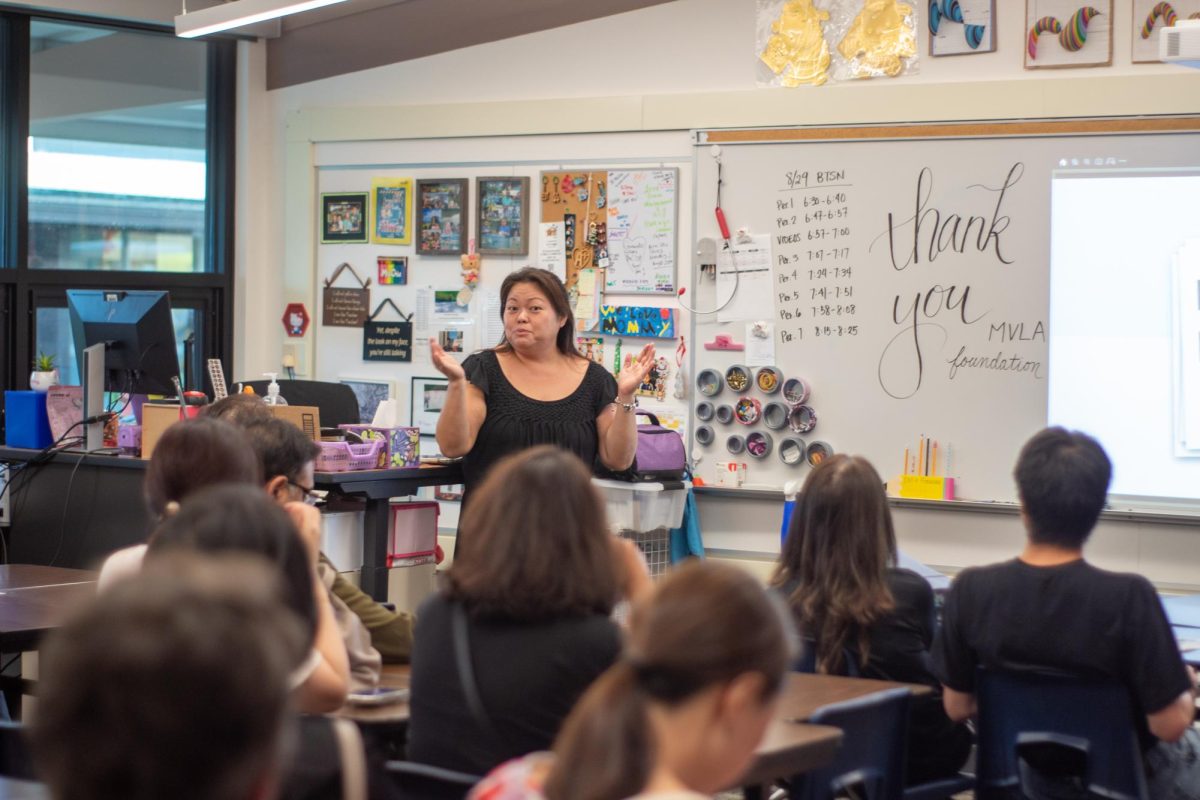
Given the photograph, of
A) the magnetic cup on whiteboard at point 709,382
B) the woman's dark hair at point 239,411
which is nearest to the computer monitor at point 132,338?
the woman's dark hair at point 239,411

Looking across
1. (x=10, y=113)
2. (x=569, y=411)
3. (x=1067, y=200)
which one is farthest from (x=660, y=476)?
(x=10, y=113)

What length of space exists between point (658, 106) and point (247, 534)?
13.1ft

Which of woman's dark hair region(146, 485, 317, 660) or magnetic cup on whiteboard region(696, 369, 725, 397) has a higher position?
magnetic cup on whiteboard region(696, 369, 725, 397)

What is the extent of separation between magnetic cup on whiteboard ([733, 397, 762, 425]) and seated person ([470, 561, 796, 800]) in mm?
3895

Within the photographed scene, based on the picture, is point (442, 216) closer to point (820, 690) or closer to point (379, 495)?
point (379, 495)

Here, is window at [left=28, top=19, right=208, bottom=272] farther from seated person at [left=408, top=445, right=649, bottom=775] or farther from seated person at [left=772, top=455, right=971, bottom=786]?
seated person at [left=408, top=445, right=649, bottom=775]

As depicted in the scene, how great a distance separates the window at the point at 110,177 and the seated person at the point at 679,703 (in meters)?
4.93

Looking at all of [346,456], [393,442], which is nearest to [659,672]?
[346,456]

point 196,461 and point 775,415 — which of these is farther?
point 775,415

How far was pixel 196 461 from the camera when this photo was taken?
90.7 inches

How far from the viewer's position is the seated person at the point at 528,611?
6.05 ft

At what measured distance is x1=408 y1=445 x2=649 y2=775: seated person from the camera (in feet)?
6.05

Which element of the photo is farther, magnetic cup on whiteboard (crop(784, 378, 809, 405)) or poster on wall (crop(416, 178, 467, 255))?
poster on wall (crop(416, 178, 467, 255))

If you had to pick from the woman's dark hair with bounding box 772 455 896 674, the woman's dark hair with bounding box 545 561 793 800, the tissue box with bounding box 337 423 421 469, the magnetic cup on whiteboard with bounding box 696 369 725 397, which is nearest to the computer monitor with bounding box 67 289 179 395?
the tissue box with bounding box 337 423 421 469
